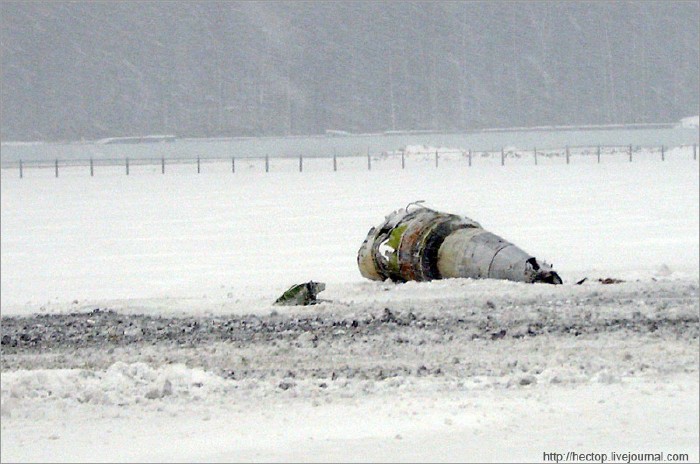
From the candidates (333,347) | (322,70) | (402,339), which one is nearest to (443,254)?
(402,339)

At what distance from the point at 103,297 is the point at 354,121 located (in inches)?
2148

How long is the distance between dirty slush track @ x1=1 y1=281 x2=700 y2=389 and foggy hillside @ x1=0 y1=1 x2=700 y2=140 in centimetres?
3726

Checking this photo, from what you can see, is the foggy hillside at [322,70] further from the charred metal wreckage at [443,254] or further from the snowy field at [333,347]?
the charred metal wreckage at [443,254]

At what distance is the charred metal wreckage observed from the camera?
14.5m

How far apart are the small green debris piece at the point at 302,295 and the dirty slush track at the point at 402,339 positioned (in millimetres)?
346

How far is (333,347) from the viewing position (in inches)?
393

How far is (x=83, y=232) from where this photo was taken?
24.5m

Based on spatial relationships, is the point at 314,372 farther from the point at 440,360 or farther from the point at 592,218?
the point at 592,218

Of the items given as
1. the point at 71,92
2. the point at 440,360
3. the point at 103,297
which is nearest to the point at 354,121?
the point at 71,92

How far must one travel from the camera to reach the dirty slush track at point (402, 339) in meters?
8.71

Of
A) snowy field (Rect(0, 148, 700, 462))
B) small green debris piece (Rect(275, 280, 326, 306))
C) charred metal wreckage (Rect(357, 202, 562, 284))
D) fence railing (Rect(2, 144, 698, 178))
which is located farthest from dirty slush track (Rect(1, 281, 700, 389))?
fence railing (Rect(2, 144, 698, 178))

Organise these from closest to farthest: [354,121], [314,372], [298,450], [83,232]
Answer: [298,450] < [314,372] < [83,232] < [354,121]

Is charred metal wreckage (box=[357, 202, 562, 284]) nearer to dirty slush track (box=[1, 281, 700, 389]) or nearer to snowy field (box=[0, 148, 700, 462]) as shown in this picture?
snowy field (box=[0, 148, 700, 462])

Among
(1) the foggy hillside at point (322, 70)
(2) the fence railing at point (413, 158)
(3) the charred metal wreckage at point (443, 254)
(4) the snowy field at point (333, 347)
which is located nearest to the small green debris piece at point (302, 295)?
(4) the snowy field at point (333, 347)
